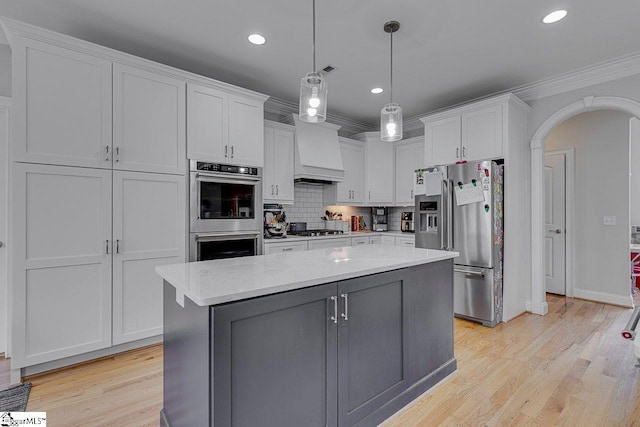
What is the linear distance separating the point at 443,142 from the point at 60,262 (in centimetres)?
407

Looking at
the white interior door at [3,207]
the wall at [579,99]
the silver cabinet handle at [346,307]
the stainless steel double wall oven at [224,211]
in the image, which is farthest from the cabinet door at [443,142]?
the white interior door at [3,207]

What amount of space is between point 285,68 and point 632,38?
3.11 metres

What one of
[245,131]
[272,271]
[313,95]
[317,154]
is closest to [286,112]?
[317,154]

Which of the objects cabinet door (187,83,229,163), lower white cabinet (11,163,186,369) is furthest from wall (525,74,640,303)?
lower white cabinet (11,163,186,369)

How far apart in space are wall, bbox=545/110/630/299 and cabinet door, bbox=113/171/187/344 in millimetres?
5031

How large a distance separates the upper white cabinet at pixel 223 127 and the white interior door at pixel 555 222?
4.12 meters

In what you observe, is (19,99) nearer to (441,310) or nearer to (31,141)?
(31,141)

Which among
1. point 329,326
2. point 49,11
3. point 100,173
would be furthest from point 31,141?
point 329,326

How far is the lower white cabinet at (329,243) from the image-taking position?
4.11 m

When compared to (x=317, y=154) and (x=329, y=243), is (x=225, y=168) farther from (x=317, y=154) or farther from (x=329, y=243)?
(x=329, y=243)

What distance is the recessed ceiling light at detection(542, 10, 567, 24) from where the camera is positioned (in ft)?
7.99

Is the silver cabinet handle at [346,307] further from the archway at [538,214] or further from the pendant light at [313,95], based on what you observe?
the archway at [538,214]

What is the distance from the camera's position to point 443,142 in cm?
409

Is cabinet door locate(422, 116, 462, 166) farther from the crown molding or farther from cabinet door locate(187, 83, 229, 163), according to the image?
cabinet door locate(187, 83, 229, 163)
